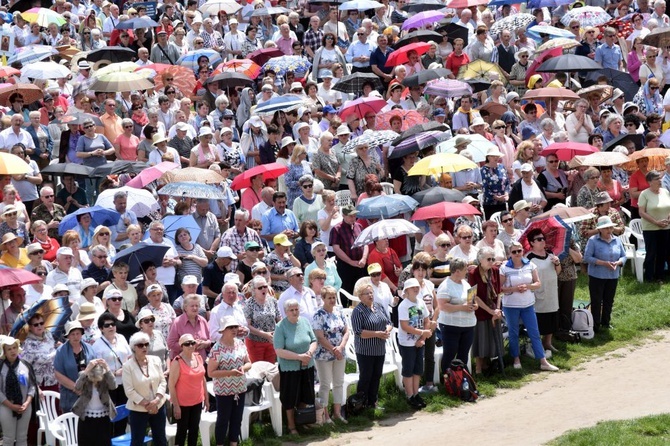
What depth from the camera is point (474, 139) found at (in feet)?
65.4

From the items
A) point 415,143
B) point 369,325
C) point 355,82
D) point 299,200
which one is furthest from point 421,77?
point 369,325

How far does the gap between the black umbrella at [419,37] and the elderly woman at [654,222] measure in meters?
6.30

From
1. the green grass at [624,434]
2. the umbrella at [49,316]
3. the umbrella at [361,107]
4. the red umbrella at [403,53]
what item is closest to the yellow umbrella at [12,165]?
the umbrella at [49,316]

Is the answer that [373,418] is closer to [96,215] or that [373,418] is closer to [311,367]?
[311,367]

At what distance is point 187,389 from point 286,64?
10.3 metres

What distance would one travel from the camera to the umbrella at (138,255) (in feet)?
50.5

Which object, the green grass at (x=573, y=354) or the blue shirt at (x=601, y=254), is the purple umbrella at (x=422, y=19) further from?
the blue shirt at (x=601, y=254)

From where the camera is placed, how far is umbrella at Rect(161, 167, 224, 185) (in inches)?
692

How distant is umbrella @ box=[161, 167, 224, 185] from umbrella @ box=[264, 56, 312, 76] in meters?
5.29

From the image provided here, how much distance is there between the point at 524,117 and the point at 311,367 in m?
8.73

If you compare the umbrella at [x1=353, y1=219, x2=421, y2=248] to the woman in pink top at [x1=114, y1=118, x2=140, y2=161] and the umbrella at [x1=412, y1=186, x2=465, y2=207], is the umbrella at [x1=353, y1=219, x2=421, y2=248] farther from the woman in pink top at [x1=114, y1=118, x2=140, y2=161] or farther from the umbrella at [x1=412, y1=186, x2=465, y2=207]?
the woman in pink top at [x1=114, y1=118, x2=140, y2=161]

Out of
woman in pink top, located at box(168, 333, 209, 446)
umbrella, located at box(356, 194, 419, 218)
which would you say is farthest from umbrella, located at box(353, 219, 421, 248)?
woman in pink top, located at box(168, 333, 209, 446)

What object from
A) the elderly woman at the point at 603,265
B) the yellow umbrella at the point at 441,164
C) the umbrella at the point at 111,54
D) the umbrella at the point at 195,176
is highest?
the umbrella at the point at 111,54

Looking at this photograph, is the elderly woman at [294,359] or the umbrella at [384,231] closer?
the elderly woman at [294,359]
